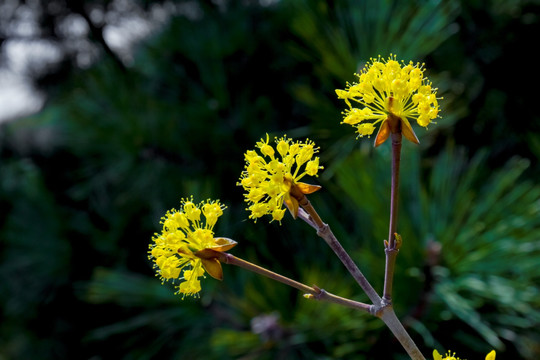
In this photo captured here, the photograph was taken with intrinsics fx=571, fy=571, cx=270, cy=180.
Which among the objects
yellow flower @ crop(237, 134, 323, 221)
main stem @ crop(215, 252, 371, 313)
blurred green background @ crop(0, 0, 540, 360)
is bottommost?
main stem @ crop(215, 252, 371, 313)

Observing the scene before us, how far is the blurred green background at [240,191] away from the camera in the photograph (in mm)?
580

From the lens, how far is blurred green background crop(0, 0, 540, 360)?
580mm

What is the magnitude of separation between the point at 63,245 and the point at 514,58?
2.74ft

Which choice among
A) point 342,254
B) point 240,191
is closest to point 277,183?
point 342,254

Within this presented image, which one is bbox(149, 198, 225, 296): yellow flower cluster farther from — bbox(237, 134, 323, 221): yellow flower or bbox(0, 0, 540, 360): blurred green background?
bbox(0, 0, 540, 360): blurred green background

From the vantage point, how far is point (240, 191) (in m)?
0.80

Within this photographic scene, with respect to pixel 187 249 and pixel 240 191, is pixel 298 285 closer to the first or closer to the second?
pixel 187 249

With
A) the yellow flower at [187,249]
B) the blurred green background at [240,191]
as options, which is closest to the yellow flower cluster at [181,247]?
the yellow flower at [187,249]

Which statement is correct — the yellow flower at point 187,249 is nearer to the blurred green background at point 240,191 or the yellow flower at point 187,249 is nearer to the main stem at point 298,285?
the main stem at point 298,285

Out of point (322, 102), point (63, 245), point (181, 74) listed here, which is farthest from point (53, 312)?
point (322, 102)

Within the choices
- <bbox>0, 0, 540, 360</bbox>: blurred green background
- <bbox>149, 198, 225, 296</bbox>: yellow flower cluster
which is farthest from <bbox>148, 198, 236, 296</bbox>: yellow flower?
<bbox>0, 0, 540, 360</bbox>: blurred green background

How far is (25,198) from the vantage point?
1.17 metres

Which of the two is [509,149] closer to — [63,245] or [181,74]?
[181,74]

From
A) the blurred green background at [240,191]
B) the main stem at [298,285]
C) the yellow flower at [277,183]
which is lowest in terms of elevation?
the main stem at [298,285]
